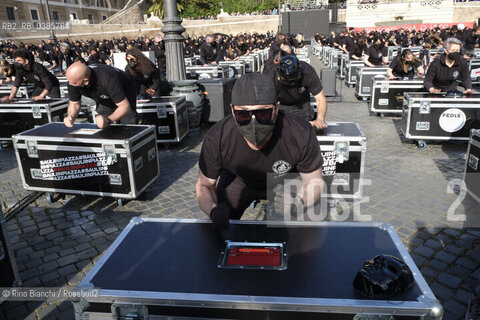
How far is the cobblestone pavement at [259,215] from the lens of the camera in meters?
3.71

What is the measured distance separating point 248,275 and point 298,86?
4.04 meters

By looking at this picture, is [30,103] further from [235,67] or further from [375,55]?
[375,55]

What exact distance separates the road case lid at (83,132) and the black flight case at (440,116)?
5304 millimetres

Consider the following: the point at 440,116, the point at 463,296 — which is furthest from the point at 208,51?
the point at 463,296

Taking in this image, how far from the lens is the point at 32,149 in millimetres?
5367

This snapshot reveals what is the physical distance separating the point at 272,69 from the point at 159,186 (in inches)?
109

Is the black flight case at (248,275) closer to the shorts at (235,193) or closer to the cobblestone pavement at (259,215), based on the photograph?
the shorts at (235,193)

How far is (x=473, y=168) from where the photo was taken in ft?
15.5

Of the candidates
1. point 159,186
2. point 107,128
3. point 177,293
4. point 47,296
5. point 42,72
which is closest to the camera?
point 177,293

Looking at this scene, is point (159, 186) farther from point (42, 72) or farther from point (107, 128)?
point (42, 72)

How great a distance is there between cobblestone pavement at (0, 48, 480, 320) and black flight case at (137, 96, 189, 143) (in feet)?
1.55

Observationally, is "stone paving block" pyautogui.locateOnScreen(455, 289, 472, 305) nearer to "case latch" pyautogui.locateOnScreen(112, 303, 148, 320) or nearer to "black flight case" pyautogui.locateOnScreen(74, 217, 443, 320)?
"black flight case" pyautogui.locateOnScreen(74, 217, 443, 320)

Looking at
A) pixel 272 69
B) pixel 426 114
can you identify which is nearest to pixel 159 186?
pixel 272 69

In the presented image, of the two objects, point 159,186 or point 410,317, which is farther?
point 159,186
